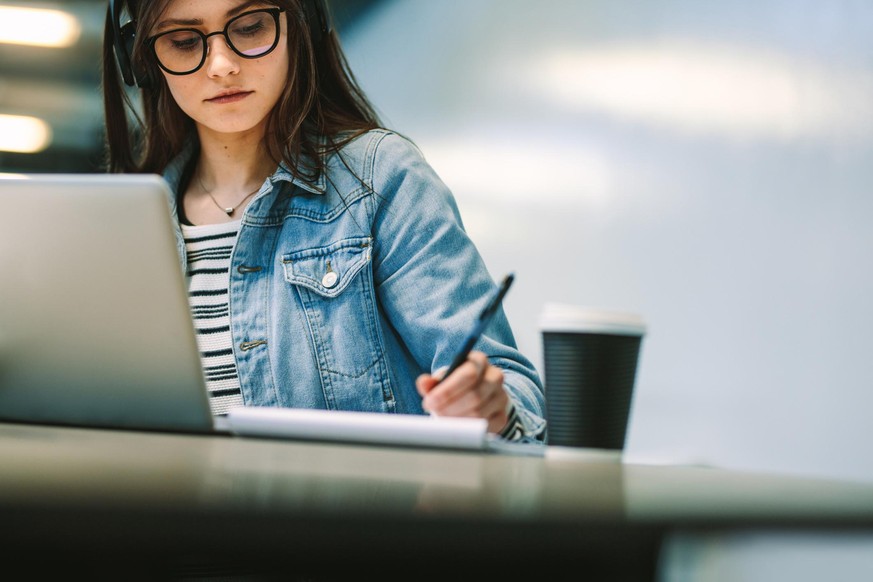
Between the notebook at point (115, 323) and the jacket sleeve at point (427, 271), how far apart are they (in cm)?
48

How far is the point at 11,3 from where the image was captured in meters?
3.93

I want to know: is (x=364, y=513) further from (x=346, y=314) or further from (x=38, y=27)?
(x=38, y=27)

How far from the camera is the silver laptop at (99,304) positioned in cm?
75

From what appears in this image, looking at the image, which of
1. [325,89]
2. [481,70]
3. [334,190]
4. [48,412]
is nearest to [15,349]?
[48,412]

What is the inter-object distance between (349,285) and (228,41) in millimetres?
448

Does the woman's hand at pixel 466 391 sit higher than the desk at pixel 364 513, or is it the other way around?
the desk at pixel 364 513

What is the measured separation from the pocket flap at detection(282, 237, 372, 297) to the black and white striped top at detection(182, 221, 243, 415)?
0.12 metres

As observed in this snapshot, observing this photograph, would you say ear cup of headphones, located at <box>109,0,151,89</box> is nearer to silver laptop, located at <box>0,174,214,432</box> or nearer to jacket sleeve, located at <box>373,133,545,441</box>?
jacket sleeve, located at <box>373,133,545,441</box>

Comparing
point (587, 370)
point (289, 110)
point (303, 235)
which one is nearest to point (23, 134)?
point (289, 110)

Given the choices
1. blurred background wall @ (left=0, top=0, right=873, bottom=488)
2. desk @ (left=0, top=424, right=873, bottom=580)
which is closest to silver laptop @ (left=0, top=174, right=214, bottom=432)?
desk @ (left=0, top=424, right=873, bottom=580)

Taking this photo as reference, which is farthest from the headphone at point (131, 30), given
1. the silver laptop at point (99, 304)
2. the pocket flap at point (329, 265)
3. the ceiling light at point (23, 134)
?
the ceiling light at point (23, 134)

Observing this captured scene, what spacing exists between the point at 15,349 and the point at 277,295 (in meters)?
0.57

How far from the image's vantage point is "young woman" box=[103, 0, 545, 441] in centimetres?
134

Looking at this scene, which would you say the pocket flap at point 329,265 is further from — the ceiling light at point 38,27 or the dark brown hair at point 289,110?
the ceiling light at point 38,27
